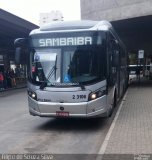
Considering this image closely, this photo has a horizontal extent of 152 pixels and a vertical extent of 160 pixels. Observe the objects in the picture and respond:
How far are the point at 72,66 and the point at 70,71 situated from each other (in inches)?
5.9

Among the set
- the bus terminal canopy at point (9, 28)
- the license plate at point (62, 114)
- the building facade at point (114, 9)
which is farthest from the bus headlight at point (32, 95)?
the building facade at point (114, 9)

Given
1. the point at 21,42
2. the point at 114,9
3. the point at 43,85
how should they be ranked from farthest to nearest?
the point at 114,9 < the point at 21,42 < the point at 43,85

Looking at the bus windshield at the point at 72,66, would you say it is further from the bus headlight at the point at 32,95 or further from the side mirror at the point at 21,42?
the side mirror at the point at 21,42

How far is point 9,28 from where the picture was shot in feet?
98.4

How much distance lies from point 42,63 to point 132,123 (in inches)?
124

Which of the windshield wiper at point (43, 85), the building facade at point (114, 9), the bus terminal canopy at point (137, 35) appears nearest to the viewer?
the windshield wiper at point (43, 85)

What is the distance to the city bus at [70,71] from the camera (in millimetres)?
10336

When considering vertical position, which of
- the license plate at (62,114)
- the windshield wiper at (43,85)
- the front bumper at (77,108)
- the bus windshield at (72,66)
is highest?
the bus windshield at (72,66)

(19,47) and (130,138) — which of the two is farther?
(19,47)

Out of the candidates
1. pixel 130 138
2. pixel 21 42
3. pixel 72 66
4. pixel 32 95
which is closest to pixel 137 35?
pixel 21 42

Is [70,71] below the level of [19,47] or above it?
below

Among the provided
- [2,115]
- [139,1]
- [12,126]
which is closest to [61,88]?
[12,126]

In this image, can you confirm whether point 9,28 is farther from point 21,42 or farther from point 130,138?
point 130,138

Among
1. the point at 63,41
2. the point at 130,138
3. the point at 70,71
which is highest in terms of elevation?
the point at 63,41
